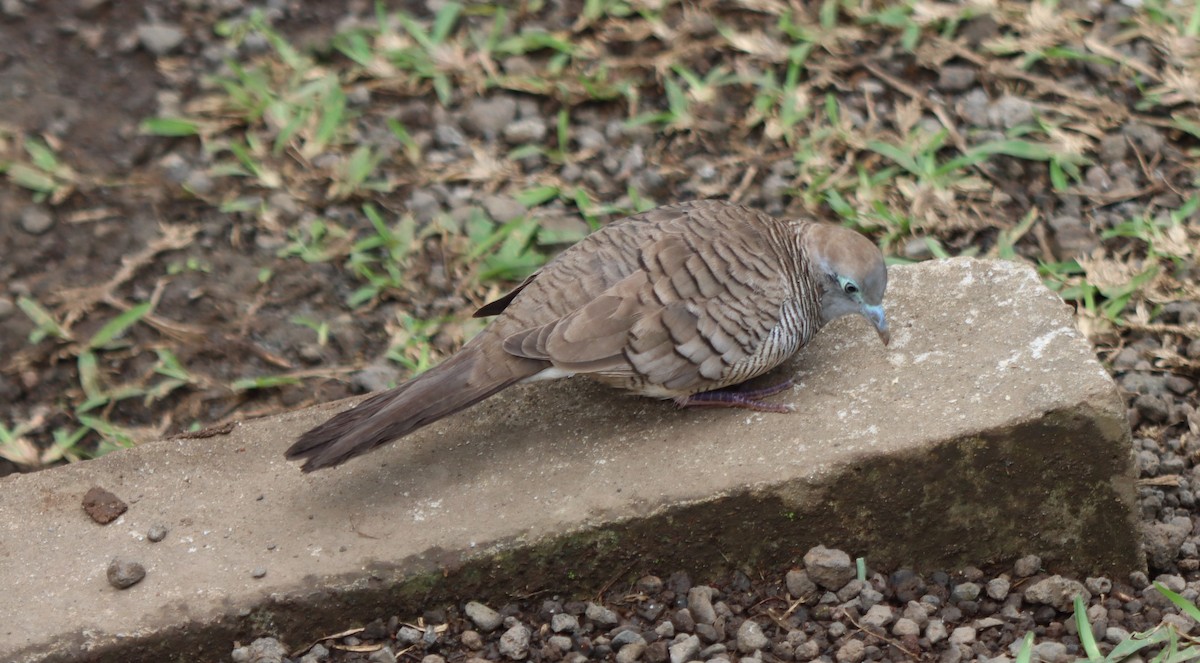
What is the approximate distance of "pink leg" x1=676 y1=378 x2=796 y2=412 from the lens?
3904 mm

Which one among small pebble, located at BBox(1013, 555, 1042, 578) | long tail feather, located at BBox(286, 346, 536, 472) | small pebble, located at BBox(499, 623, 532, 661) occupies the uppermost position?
long tail feather, located at BBox(286, 346, 536, 472)

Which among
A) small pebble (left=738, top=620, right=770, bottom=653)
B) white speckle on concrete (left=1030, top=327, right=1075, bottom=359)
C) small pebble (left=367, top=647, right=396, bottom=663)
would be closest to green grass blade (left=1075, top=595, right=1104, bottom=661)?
white speckle on concrete (left=1030, top=327, right=1075, bottom=359)

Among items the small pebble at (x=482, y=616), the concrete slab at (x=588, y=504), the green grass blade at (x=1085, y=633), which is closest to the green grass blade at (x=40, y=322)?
the concrete slab at (x=588, y=504)

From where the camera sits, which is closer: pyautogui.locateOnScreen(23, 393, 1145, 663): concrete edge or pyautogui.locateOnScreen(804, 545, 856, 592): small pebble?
pyautogui.locateOnScreen(23, 393, 1145, 663): concrete edge

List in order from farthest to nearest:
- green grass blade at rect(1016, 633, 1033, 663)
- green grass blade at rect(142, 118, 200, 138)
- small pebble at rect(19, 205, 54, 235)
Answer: green grass blade at rect(142, 118, 200, 138) < small pebble at rect(19, 205, 54, 235) < green grass blade at rect(1016, 633, 1033, 663)

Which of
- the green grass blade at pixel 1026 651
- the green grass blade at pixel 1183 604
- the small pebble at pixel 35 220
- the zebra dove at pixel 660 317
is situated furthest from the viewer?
the small pebble at pixel 35 220

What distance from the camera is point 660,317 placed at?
3756 mm

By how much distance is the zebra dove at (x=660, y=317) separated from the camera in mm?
3674

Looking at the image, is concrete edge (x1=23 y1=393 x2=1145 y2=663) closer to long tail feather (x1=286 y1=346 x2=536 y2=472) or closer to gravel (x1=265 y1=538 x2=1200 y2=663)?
gravel (x1=265 y1=538 x2=1200 y2=663)

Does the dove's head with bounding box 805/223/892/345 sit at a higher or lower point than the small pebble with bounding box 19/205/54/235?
higher

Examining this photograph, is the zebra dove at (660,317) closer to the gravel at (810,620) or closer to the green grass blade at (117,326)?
the gravel at (810,620)

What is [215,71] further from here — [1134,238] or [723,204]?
[1134,238]

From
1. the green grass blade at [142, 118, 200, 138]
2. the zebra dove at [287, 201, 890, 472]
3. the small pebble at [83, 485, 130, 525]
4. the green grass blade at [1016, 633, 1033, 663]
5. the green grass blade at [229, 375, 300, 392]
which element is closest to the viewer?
the green grass blade at [1016, 633, 1033, 663]

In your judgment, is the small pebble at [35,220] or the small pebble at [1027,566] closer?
the small pebble at [1027,566]
